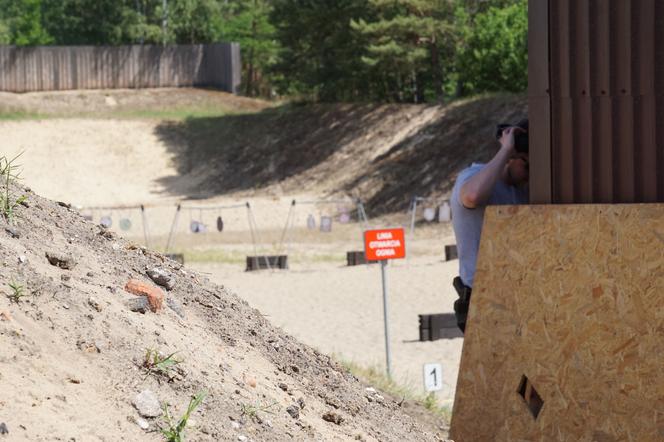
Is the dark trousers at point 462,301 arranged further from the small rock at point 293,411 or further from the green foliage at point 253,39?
the green foliage at point 253,39

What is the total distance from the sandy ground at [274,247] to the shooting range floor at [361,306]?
18 mm

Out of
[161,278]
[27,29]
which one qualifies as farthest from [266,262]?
[27,29]

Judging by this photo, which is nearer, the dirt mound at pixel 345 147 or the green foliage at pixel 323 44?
the dirt mound at pixel 345 147

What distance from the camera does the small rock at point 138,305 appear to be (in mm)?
4969

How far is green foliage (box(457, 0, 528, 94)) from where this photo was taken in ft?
132

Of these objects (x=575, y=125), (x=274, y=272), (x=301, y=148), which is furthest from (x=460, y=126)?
(x=575, y=125)

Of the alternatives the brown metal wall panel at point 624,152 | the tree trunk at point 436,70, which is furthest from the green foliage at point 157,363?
the tree trunk at point 436,70

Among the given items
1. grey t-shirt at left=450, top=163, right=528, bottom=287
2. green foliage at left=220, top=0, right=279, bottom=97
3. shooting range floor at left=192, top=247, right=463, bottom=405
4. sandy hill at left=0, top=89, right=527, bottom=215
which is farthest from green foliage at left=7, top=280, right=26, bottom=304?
green foliage at left=220, top=0, right=279, bottom=97

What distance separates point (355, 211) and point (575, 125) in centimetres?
3053

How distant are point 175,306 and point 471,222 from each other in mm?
1896

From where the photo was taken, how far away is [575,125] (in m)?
6.23

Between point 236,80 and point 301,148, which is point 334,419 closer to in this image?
point 301,148

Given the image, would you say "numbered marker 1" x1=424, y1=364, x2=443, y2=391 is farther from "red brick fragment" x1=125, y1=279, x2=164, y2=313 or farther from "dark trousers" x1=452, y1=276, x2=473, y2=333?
"red brick fragment" x1=125, y1=279, x2=164, y2=313

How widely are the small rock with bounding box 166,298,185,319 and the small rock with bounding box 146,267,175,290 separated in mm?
169
